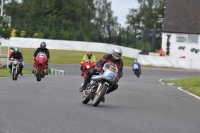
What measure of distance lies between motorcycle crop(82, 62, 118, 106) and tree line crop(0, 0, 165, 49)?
29.3 metres

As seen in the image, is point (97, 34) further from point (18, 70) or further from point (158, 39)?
point (18, 70)

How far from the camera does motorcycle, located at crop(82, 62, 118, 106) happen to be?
14.9 m

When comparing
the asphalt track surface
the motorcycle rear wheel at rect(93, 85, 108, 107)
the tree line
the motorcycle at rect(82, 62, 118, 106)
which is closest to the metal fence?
the tree line

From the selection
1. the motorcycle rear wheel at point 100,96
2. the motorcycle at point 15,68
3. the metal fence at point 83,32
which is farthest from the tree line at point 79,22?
the motorcycle rear wheel at point 100,96

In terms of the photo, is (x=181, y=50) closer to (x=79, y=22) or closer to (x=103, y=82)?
(x=79, y=22)

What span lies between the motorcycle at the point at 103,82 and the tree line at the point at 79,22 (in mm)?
29312

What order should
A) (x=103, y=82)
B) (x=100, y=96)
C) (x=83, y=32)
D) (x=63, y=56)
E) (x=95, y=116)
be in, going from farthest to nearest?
(x=83, y=32) < (x=63, y=56) < (x=103, y=82) < (x=100, y=96) < (x=95, y=116)

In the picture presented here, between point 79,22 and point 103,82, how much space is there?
57392 millimetres

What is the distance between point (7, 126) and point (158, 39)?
80.6 m

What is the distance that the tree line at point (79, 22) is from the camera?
67125 mm

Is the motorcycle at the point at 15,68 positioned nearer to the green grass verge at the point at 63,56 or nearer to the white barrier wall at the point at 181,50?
the green grass verge at the point at 63,56

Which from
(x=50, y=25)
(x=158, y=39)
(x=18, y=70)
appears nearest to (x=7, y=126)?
(x=18, y=70)

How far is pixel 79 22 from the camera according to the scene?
72188mm

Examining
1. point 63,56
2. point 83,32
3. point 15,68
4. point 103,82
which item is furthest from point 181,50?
point 103,82
